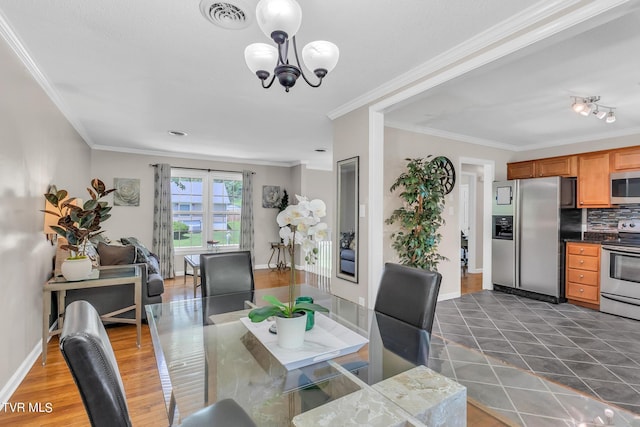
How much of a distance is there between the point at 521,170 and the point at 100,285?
19.4 ft

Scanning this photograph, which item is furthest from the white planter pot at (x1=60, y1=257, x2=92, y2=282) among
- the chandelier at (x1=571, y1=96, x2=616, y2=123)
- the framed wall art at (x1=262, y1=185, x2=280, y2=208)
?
the chandelier at (x1=571, y1=96, x2=616, y2=123)

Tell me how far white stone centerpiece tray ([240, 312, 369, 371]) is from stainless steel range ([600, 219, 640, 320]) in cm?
402

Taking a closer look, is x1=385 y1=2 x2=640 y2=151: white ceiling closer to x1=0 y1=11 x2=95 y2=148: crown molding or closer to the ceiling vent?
the ceiling vent

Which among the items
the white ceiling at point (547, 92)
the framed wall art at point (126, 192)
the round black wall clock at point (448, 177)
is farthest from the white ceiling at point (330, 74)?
the framed wall art at point (126, 192)

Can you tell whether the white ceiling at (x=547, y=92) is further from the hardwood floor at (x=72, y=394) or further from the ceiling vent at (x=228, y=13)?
the hardwood floor at (x=72, y=394)

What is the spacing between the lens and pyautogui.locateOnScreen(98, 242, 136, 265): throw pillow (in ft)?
11.3

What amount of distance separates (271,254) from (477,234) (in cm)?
445

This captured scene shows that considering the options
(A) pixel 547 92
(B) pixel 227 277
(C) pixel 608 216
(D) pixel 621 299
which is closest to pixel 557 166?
(C) pixel 608 216

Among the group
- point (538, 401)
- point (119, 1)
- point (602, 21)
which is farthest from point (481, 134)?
point (119, 1)

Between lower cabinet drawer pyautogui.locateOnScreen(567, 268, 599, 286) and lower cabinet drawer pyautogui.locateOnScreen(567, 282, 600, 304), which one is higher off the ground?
lower cabinet drawer pyautogui.locateOnScreen(567, 268, 599, 286)

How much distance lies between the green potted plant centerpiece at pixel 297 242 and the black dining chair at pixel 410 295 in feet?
2.26

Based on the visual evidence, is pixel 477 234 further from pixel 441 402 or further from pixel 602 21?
pixel 441 402

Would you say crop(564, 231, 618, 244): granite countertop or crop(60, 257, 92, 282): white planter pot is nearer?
crop(60, 257, 92, 282): white planter pot

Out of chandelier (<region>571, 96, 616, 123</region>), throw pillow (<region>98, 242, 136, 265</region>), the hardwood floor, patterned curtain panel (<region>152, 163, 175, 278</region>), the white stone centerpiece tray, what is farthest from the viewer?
patterned curtain panel (<region>152, 163, 175, 278</region>)
